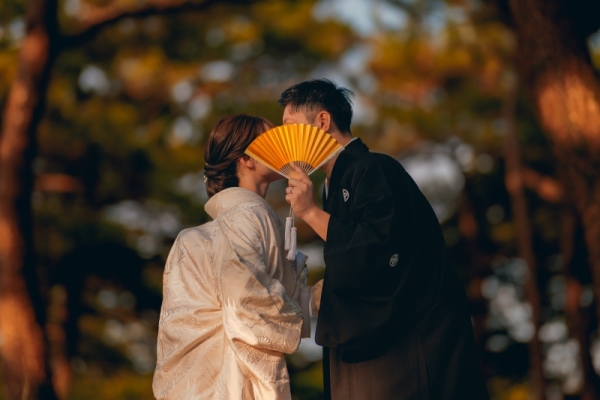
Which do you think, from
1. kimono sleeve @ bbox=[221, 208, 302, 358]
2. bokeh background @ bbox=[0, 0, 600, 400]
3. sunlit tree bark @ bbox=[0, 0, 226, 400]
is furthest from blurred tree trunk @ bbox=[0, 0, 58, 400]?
kimono sleeve @ bbox=[221, 208, 302, 358]

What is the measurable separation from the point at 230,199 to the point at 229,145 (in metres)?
0.21

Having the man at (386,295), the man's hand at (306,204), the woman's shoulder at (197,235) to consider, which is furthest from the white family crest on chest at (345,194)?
the woman's shoulder at (197,235)

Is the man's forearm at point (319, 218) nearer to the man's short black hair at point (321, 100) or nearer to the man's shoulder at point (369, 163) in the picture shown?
the man's shoulder at point (369, 163)

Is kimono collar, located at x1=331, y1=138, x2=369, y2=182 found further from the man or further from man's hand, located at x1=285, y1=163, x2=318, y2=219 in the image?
man's hand, located at x1=285, y1=163, x2=318, y2=219

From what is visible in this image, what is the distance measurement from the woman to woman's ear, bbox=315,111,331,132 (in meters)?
0.20

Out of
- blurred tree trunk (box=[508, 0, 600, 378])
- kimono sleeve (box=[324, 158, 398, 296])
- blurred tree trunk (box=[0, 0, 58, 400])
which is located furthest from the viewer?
blurred tree trunk (box=[0, 0, 58, 400])

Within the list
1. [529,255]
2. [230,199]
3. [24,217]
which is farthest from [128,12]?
[230,199]

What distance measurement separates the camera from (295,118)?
315 centimetres

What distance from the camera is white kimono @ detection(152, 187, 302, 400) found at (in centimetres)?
290

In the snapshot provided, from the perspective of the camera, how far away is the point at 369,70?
1248cm

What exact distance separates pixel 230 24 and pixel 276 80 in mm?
1010

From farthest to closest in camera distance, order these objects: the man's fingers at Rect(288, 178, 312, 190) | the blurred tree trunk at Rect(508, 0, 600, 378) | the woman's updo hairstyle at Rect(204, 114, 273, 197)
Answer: the blurred tree trunk at Rect(508, 0, 600, 378) < the woman's updo hairstyle at Rect(204, 114, 273, 197) < the man's fingers at Rect(288, 178, 312, 190)

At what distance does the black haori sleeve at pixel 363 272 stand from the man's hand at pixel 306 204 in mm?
40

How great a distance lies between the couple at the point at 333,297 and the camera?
9.45ft
